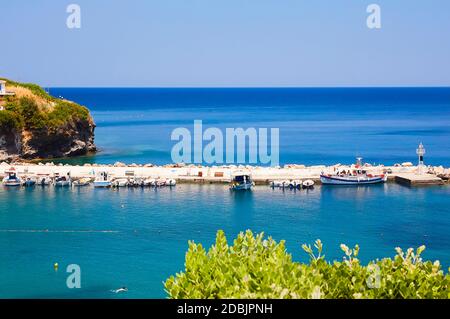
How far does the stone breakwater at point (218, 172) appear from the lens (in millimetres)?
62250

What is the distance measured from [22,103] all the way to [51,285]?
156ft

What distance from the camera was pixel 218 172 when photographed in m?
63.5

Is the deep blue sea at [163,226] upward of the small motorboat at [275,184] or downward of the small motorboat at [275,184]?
downward

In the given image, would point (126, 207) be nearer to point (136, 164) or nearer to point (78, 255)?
point (78, 255)

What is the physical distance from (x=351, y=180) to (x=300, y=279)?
154 feet

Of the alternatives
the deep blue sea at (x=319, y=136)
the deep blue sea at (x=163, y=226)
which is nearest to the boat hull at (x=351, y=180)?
the deep blue sea at (x=163, y=226)

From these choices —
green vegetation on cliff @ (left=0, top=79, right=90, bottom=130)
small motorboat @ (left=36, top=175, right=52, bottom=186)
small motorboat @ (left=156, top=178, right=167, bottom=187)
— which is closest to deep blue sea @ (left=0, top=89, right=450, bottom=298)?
small motorboat @ (left=156, top=178, right=167, bottom=187)

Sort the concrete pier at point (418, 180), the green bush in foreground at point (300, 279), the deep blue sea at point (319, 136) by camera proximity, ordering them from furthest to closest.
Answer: the deep blue sea at point (319, 136) < the concrete pier at point (418, 180) < the green bush in foreground at point (300, 279)

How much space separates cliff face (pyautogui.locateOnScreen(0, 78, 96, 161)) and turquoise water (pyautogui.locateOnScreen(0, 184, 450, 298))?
1631cm

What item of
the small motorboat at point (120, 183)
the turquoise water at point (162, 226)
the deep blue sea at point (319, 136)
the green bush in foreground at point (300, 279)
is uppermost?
the deep blue sea at point (319, 136)

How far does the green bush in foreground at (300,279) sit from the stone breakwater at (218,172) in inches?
1712

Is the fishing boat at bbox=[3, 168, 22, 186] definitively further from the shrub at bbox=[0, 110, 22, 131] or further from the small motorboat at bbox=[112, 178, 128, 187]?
the shrub at bbox=[0, 110, 22, 131]

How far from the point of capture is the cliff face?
7406 centimetres

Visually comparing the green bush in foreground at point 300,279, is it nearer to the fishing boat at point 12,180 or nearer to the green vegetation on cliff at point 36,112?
the fishing boat at point 12,180
